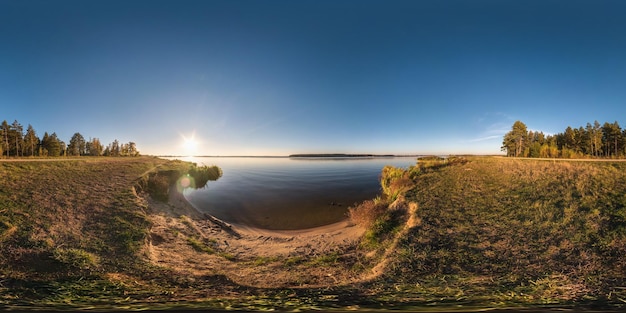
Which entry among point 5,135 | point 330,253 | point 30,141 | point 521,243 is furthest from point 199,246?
point 30,141

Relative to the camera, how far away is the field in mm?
4312

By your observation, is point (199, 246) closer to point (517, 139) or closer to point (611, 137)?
point (517, 139)

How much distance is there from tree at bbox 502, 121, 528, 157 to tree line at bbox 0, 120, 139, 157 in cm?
7443

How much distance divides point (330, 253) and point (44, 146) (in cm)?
6585

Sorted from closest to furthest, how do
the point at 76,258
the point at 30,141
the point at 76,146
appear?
the point at 76,258 < the point at 30,141 < the point at 76,146

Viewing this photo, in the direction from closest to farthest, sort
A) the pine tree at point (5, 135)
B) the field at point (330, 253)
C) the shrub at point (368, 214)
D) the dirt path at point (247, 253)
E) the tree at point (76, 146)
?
the field at point (330, 253)
the dirt path at point (247, 253)
the shrub at point (368, 214)
the pine tree at point (5, 135)
the tree at point (76, 146)

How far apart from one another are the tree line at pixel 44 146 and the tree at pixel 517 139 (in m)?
74.4

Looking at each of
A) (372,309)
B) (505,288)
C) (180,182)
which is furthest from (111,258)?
(180,182)

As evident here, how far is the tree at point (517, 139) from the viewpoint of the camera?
46.0 m

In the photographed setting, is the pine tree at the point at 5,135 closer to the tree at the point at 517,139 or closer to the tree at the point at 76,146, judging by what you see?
the tree at the point at 76,146

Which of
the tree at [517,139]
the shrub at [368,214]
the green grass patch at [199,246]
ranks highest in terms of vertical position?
the tree at [517,139]

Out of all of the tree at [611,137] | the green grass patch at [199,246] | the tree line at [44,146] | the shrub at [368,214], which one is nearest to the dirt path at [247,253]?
the green grass patch at [199,246]

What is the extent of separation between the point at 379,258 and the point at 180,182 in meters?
17.8

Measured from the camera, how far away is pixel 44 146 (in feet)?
155
